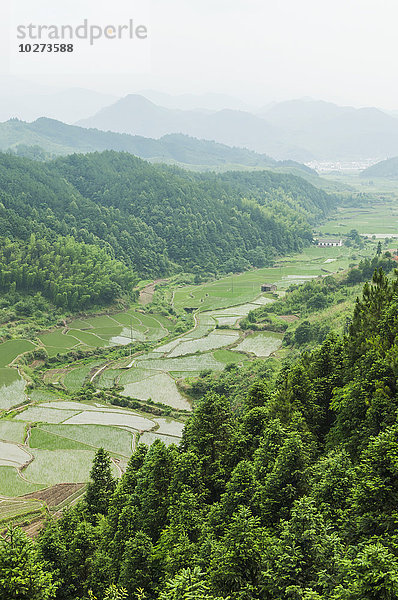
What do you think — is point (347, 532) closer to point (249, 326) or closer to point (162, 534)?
point (162, 534)

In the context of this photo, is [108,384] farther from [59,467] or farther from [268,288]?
[268,288]

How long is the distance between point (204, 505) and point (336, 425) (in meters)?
6.01

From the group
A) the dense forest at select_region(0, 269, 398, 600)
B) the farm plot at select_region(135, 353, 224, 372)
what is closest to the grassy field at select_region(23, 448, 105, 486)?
the dense forest at select_region(0, 269, 398, 600)

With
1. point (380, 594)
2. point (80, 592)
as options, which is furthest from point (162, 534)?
point (380, 594)

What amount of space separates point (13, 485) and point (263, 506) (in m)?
19.2

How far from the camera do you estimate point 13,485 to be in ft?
104

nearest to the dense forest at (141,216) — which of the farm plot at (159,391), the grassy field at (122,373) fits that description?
the grassy field at (122,373)

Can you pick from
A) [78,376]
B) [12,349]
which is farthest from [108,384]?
[12,349]

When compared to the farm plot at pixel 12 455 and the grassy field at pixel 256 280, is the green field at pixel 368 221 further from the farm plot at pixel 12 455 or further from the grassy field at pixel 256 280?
the farm plot at pixel 12 455

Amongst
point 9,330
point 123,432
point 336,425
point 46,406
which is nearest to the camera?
point 336,425

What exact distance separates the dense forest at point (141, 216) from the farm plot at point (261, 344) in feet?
95.5

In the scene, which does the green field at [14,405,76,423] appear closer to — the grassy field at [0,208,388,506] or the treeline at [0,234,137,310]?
the grassy field at [0,208,388,506]

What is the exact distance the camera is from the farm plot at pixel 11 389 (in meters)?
44.4

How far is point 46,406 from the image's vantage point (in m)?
43.6
